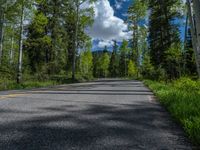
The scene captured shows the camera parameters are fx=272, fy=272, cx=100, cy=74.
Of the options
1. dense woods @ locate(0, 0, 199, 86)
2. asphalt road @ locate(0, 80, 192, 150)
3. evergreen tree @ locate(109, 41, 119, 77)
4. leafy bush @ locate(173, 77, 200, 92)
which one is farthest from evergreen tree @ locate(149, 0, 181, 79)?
evergreen tree @ locate(109, 41, 119, 77)

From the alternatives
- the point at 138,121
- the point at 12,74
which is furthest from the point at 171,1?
the point at 138,121

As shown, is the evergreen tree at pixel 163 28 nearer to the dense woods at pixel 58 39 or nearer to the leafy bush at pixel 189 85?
the dense woods at pixel 58 39

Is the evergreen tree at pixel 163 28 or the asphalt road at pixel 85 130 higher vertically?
the evergreen tree at pixel 163 28

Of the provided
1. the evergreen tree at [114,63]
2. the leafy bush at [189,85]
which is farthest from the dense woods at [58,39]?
the evergreen tree at [114,63]

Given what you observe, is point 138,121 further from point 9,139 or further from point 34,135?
point 9,139

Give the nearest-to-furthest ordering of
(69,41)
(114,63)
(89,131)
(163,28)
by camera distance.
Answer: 1. (89,131)
2. (163,28)
3. (69,41)
4. (114,63)

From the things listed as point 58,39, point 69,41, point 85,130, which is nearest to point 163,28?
point 58,39

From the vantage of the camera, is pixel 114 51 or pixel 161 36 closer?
pixel 161 36

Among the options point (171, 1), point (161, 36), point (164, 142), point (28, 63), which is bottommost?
point (164, 142)

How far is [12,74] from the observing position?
904 inches

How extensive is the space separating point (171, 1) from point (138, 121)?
87.0 feet

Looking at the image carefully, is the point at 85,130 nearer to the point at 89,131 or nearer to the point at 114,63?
the point at 89,131

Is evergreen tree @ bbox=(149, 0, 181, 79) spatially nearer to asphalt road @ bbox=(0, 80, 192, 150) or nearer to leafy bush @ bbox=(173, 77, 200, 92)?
leafy bush @ bbox=(173, 77, 200, 92)

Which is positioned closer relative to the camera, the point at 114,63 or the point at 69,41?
the point at 69,41
